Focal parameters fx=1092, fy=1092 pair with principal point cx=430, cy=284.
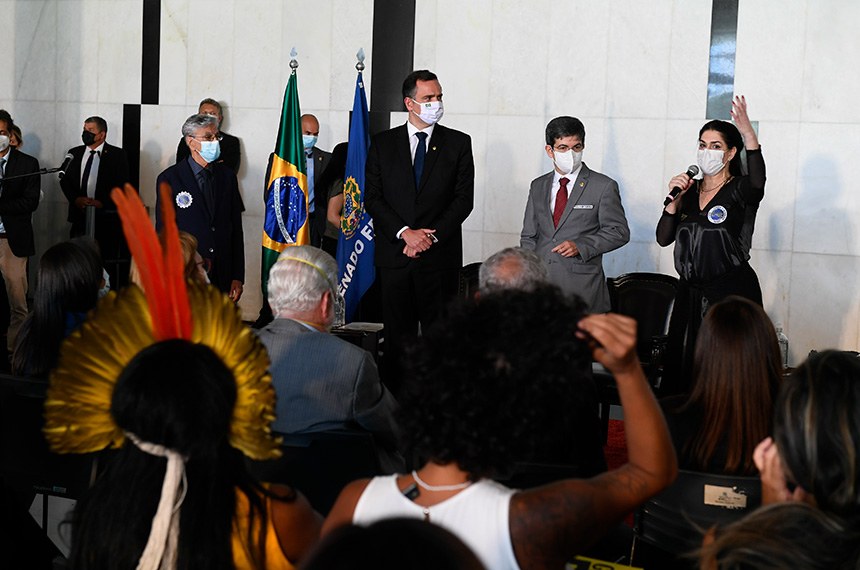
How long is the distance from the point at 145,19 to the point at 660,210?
4617 mm

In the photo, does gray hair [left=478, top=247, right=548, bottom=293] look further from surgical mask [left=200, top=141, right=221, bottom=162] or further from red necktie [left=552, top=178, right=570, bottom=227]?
surgical mask [left=200, top=141, right=221, bottom=162]

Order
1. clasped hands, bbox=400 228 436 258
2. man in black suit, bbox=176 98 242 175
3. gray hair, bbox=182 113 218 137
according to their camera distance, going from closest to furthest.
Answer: clasped hands, bbox=400 228 436 258 < gray hair, bbox=182 113 218 137 < man in black suit, bbox=176 98 242 175

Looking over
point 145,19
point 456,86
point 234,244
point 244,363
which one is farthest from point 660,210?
point 244,363

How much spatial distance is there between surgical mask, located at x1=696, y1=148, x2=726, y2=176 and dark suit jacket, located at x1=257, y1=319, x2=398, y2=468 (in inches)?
120

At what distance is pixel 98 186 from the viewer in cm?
894

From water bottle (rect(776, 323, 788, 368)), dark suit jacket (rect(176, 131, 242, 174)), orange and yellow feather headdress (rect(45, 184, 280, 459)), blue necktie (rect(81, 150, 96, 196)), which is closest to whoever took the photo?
orange and yellow feather headdress (rect(45, 184, 280, 459))

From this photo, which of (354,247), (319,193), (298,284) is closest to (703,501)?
(298,284)

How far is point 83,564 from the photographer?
1.85 meters

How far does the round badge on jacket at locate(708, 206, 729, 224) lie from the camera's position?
5473 millimetres

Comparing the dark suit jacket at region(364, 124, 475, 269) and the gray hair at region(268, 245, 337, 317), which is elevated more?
the dark suit jacket at region(364, 124, 475, 269)

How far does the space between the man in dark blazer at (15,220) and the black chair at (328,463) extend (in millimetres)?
5902

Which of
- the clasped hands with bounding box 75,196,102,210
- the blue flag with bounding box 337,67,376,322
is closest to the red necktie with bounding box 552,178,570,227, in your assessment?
the blue flag with bounding box 337,67,376,322

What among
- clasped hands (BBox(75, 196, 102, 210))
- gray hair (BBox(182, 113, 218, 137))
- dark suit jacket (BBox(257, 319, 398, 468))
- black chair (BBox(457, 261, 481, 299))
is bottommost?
dark suit jacket (BBox(257, 319, 398, 468))

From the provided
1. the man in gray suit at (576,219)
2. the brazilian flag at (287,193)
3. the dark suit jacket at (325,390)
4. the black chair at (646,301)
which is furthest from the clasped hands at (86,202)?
the dark suit jacket at (325,390)
